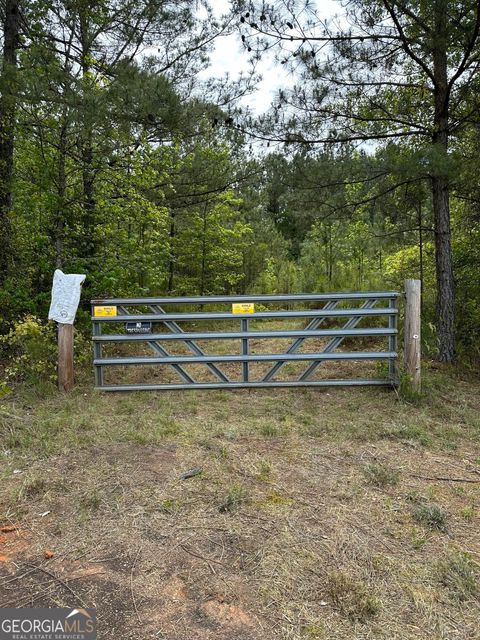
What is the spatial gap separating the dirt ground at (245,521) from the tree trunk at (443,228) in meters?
2.09

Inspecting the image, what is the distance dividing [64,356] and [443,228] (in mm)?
5430

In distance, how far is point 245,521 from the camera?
262 cm

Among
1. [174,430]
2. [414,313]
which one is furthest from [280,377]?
[174,430]

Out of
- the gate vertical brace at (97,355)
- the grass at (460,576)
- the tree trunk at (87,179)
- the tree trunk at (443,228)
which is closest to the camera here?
the grass at (460,576)

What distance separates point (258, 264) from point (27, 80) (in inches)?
385

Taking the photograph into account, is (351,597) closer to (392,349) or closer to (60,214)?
(392,349)

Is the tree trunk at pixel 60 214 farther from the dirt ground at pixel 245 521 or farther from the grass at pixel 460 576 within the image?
the grass at pixel 460 576

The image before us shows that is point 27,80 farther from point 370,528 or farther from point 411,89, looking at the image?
point 370,528

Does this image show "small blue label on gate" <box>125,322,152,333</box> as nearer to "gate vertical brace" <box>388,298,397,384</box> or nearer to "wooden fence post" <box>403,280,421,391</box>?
"gate vertical brace" <box>388,298,397,384</box>

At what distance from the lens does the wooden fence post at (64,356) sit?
5.25 metres

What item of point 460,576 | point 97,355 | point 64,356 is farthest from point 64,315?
point 460,576

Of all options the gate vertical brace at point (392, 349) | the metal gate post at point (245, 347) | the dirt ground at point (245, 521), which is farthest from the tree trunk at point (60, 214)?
the gate vertical brace at point (392, 349)

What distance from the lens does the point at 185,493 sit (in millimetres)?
2941

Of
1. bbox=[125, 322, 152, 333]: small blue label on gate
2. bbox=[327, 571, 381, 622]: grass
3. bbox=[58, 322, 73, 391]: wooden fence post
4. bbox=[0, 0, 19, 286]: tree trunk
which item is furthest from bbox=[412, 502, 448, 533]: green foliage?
bbox=[0, 0, 19, 286]: tree trunk
